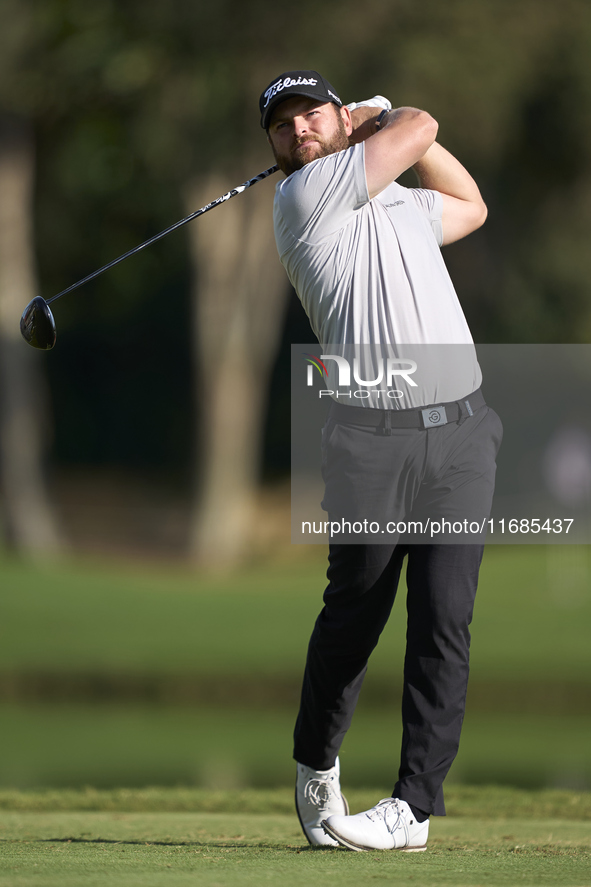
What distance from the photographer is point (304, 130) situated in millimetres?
2965

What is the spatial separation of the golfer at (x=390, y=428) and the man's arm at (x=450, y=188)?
0.62 ft

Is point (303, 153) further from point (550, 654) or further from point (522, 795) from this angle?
point (550, 654)

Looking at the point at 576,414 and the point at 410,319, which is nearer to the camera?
the point at 410,319

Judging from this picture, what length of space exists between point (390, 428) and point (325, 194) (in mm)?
550

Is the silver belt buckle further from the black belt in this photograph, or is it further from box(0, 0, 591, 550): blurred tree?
box(0, 0, 591, 550): blurred tree

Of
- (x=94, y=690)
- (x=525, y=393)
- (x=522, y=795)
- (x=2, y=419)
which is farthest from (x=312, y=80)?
(x=525, y=393)

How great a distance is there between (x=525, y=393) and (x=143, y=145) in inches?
303

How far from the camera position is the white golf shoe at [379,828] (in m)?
2.83

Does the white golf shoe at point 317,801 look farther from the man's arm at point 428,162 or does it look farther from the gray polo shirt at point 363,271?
the man's arm at point 428,162

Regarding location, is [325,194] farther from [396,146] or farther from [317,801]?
[317,801]

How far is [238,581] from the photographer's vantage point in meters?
15.9

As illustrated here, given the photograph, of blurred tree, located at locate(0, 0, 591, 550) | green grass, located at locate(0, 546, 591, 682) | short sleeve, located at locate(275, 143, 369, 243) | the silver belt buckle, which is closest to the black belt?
the silver belt buckle

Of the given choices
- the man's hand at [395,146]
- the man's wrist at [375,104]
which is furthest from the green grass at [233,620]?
the man's hand at [395,146]

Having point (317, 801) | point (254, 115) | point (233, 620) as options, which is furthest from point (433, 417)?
point (254, 115)
